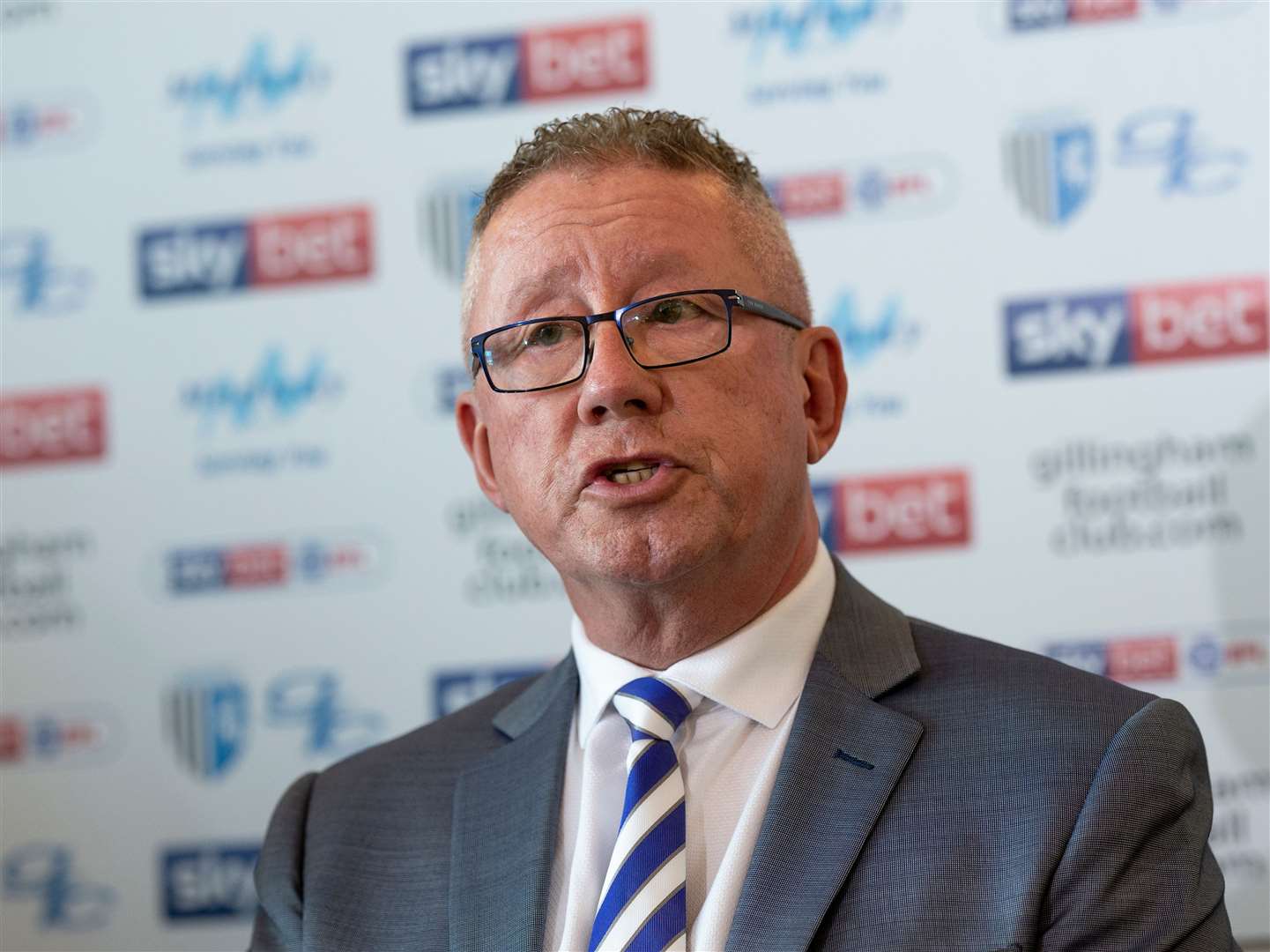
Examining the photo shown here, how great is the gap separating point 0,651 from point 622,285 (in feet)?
7.02

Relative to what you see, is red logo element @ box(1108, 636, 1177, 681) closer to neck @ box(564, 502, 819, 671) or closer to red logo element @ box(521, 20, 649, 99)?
neck @ box(564, 502, 819, 671)

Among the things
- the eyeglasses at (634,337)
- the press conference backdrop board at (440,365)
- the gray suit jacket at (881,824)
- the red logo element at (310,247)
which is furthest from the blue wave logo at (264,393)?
the eyeglasses at (634,337)

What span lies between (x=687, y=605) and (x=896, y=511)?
1201 millimetres

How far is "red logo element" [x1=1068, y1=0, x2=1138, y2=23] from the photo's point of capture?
2861 millimetres

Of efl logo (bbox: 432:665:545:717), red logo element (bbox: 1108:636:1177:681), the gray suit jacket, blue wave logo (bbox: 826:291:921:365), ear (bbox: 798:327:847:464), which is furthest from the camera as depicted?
Result: efl logo (bbox: 432:665:545:717)

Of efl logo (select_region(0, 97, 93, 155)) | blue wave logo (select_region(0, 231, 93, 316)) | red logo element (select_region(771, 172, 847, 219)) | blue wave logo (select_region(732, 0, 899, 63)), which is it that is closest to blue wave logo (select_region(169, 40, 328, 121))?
efl logo (select_region(0, 97, 93, 155))

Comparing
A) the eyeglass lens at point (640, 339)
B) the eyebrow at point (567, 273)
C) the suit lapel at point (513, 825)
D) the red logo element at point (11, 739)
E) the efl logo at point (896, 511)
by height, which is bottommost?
the red logo element at point (11, 739)

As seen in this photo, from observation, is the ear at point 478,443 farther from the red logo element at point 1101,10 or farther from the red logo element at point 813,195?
the red logo element at point 1101,10

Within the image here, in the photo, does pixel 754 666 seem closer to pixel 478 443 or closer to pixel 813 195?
pixel 478 443

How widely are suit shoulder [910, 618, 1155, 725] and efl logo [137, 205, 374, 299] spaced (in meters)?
1.77

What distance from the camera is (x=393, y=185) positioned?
10.3 ft

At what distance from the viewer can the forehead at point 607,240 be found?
69.1 inches

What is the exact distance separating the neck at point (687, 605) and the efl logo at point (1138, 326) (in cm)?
118

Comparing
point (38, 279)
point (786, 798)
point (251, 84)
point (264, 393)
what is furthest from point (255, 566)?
point (786, 798)
